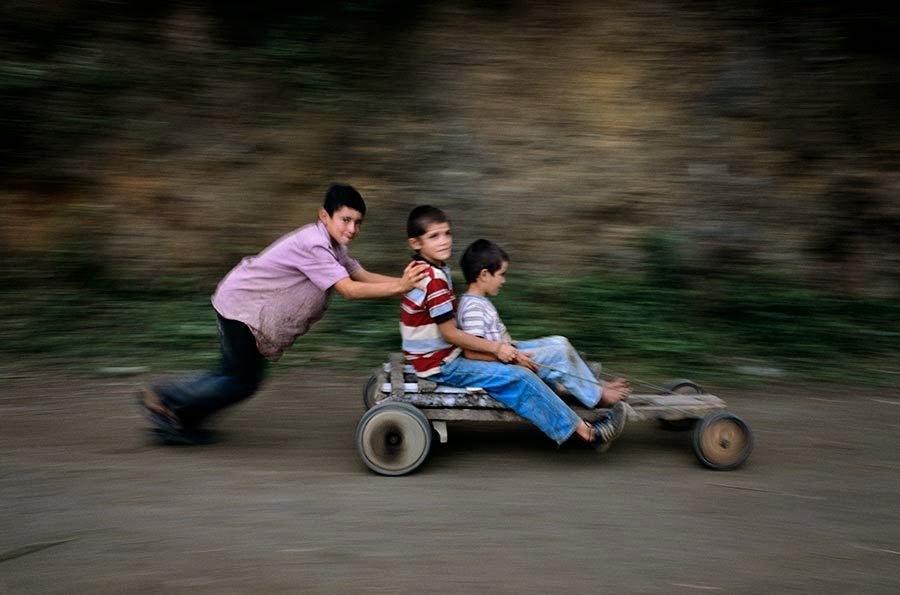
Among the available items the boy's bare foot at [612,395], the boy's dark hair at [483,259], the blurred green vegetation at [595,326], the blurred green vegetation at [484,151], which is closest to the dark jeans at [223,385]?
the boy's dark hair at [483,259]

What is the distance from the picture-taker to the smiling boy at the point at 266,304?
14.9 feet

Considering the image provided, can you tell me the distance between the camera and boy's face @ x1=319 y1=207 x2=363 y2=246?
454 centimetres

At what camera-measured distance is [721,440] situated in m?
4.48

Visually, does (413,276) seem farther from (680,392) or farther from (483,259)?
(680,392)

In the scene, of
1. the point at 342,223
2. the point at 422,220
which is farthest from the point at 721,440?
the point at 342,223

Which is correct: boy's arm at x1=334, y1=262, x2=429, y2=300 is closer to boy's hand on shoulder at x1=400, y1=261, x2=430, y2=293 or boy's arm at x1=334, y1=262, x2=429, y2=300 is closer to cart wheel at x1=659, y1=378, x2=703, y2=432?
boy's hand on shoulder at x1=400, y1=261, x2=430, y2=293

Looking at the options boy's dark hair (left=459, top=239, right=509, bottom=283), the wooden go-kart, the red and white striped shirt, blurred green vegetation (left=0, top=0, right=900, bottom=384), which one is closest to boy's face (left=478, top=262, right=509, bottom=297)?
boy's dark hair (left=459, top=239, right=509, bottom=283)

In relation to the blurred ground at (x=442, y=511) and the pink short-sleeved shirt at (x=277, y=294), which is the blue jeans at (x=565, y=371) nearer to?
the blurred ground at (x=442, y=511)

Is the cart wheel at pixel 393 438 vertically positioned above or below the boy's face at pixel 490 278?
below

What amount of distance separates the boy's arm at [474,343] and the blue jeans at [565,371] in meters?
0.22

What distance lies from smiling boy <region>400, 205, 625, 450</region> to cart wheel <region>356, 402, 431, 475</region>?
0.35 m

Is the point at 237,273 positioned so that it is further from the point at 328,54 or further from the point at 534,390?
the point at 328,54

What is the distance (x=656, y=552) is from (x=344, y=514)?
1.29 meters

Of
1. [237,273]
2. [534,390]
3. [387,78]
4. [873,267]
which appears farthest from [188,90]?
[873,267]
